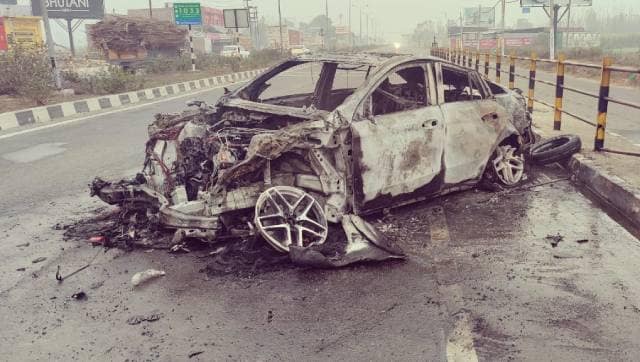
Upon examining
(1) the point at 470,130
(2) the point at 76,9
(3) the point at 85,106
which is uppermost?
(2) the point at 76,9

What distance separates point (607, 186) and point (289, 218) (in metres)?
3.58

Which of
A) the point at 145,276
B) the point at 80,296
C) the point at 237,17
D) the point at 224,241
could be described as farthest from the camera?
the point at 237,17

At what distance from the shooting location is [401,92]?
5.86 metres

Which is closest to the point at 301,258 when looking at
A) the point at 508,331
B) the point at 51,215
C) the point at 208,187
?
the point at 208,187

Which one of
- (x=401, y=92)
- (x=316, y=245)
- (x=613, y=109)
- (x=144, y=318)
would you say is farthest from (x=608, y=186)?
(x=613, y=109)

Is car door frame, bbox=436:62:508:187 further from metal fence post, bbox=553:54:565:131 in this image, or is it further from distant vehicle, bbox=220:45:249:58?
distant vehicle, bbox=220:45:249:58

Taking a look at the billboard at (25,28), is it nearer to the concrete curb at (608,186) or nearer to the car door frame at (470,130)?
the car door frame at (470,130)

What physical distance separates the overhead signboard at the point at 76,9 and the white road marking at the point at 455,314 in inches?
2231

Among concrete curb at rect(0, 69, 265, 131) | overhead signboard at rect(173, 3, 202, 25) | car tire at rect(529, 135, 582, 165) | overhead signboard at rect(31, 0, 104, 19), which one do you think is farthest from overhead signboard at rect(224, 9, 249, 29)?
overhead signboard at rect(31, 0, 104, 19)

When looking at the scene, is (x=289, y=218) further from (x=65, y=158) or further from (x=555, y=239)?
(x=65, y=158)

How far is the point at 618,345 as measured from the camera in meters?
3.07

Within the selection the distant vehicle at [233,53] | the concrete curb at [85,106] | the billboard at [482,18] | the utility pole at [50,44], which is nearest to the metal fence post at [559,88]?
the concrete curb at [85,106]

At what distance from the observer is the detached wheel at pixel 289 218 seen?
4.49 metres

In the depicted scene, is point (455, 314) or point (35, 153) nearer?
point (455, 314)
